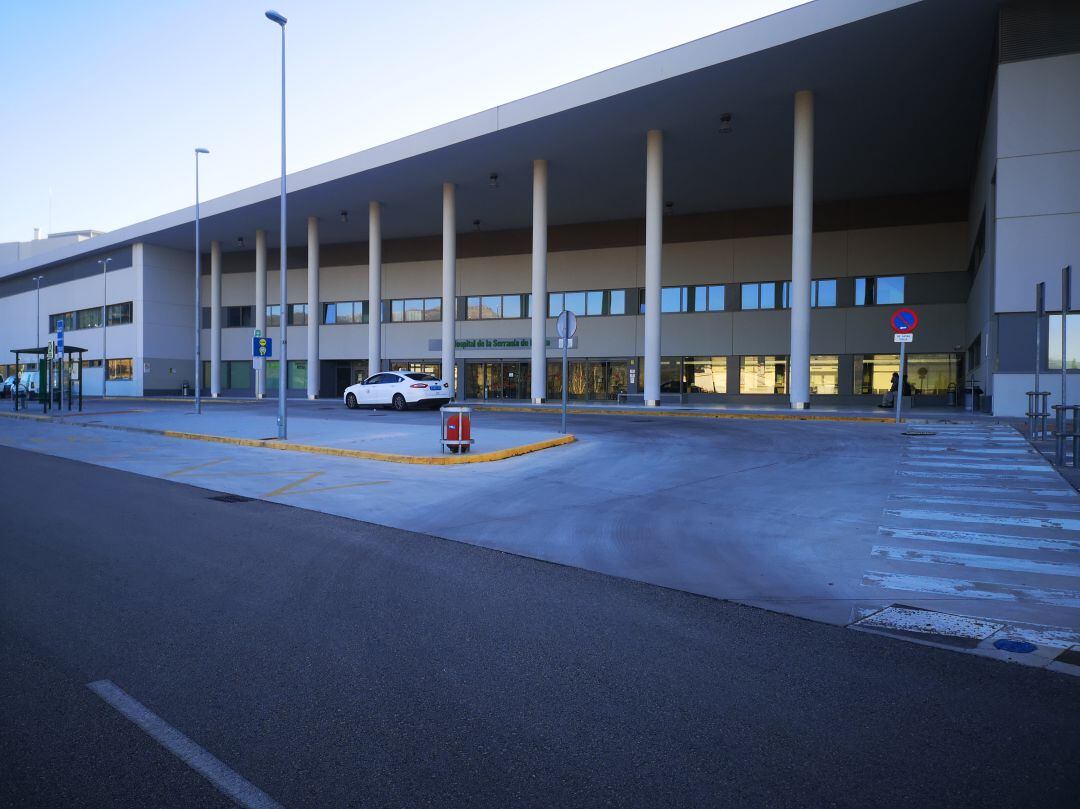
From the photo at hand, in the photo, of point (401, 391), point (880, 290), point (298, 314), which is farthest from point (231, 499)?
point (298, 314)

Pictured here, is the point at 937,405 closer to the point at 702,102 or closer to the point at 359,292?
the point at 702,102

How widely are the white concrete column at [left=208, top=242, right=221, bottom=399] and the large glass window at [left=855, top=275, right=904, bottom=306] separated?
40517 mm

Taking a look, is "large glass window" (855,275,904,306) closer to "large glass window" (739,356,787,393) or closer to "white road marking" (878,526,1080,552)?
"large glass window" (739,356,787,393)

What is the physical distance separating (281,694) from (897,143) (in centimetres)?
3362

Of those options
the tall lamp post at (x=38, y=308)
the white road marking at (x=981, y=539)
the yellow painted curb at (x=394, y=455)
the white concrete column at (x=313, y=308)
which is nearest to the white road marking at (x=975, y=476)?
the white road marking at (x=981, y=539)

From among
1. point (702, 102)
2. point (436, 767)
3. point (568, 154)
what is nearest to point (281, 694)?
point (436, 767)

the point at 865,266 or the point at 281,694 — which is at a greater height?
the point at 865,266

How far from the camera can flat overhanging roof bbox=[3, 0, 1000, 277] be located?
22.8 meters

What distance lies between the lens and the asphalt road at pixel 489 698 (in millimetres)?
2799

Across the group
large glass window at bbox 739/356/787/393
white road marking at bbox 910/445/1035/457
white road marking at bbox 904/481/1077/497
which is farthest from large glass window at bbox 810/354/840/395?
white road marking at bbox 904/481/1077/497

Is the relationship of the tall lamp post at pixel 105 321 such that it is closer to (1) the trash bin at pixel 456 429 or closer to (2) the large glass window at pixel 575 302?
(2) the large glass window at pixel 575 302

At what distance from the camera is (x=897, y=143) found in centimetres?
3022

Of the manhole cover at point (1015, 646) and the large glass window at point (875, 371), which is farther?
the large glass window at point (875, 371)

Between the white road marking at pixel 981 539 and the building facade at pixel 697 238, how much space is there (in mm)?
17576
